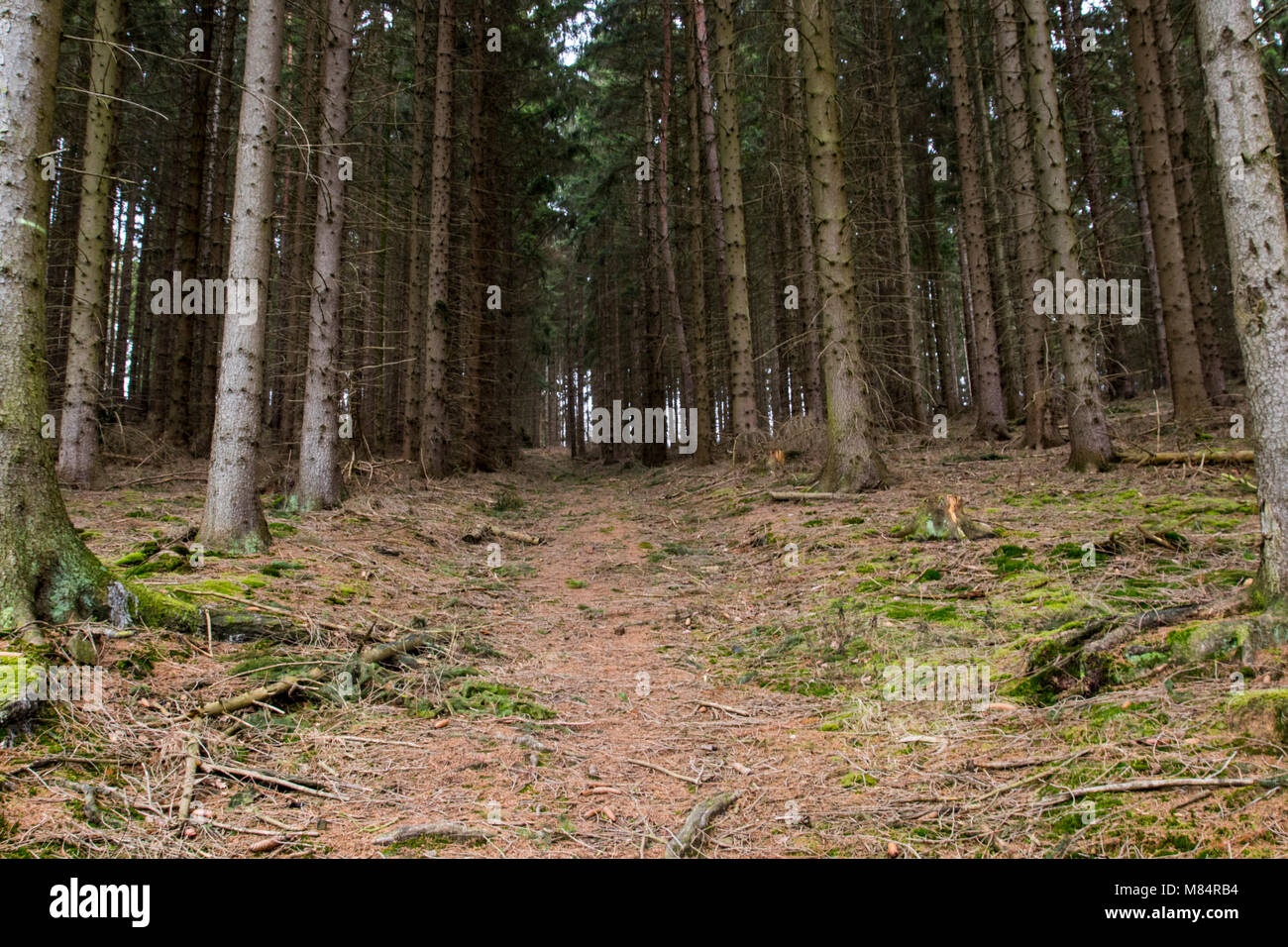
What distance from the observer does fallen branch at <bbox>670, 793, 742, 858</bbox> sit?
2.65 metres

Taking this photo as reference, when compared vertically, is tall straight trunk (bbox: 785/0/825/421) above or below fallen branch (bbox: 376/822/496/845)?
above

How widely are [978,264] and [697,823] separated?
592 inches

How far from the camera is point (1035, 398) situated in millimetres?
12023

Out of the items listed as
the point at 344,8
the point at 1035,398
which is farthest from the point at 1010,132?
the point at 344,8

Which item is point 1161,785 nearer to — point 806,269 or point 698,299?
point 806,269

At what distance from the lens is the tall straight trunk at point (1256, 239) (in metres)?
3.37

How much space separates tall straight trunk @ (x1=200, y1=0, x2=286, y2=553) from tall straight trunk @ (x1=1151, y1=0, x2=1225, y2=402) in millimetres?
14830

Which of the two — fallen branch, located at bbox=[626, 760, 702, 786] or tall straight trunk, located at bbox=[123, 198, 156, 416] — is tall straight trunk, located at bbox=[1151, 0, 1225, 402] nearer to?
fallen branch, located at bbox=[626, 760, 702, 786]

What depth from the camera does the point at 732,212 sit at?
592 inches

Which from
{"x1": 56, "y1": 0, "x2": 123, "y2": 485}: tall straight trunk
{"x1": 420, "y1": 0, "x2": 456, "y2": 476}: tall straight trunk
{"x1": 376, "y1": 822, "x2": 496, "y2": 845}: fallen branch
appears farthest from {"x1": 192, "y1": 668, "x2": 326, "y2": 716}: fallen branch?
{"x1": 420, "y1": 0, "x2": 456, "y2": 476}: tall straight trunk

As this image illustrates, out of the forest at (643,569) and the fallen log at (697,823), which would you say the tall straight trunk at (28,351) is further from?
the fallen log at (697,823)

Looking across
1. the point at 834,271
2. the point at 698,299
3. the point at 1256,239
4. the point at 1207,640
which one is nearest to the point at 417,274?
the point at 698,299

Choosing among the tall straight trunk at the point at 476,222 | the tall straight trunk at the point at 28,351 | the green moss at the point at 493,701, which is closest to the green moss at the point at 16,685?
the tall straight trunk at the point at 28,351

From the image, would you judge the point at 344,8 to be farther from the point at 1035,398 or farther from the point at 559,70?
the point at 559,70
